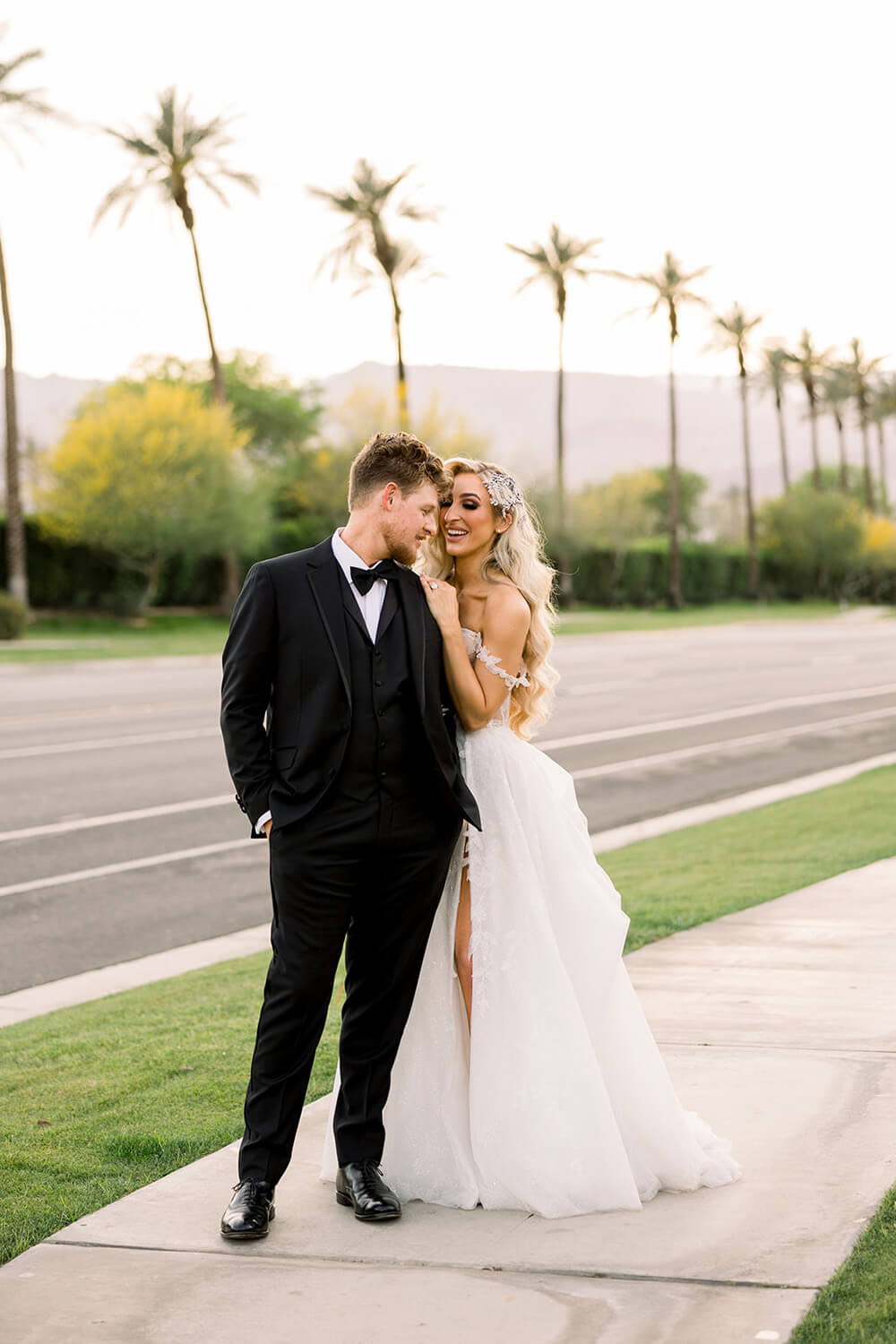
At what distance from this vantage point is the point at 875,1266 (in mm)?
3758

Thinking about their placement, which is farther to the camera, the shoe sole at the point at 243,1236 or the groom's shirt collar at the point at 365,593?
the groom's shirt collar at the point at 365,593

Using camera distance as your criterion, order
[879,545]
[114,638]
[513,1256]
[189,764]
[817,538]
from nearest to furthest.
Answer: [513,1256] < [189,764] < [114,638] < [817,538] < [879,545]

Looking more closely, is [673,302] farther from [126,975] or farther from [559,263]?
[126,975]

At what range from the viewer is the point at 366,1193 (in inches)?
169

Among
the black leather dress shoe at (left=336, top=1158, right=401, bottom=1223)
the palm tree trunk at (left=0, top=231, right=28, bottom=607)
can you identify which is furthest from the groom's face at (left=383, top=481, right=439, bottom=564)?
the palm tree trunk at (left=0, top=231, right=28, bottom=607)

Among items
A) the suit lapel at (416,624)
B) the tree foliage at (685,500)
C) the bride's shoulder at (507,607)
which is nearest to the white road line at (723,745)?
the bride's shoulder at (507,607)

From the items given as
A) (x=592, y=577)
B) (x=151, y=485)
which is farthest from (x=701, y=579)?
(x=151, y=485)

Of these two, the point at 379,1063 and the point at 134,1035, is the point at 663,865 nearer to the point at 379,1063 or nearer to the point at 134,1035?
the point at 134,1035

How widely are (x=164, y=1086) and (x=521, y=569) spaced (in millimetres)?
2283

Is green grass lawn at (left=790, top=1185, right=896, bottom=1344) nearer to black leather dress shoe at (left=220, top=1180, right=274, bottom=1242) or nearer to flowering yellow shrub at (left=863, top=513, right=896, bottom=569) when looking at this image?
black leather dress shoe at (left=220, top=1180, right=274, bottom=1242)

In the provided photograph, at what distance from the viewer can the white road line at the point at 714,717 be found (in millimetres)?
18703

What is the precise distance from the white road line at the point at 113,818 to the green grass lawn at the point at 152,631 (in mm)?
19195

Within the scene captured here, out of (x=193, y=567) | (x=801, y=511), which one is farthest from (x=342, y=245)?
(x=801, y=511)

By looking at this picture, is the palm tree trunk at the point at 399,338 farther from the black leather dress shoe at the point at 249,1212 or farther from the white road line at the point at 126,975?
the black leather dress shoe at the point at 249,1212
